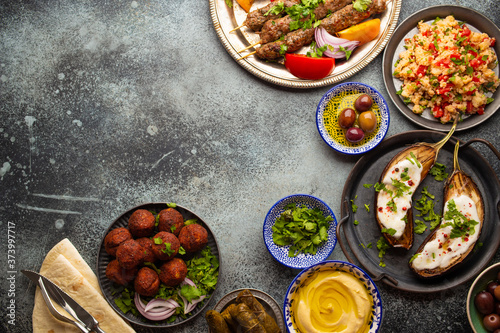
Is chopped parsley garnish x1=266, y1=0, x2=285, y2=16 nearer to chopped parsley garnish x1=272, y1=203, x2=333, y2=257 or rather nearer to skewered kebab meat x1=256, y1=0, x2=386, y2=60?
skewered kebab meat x1=256, y1=0, x2=386, y2=60

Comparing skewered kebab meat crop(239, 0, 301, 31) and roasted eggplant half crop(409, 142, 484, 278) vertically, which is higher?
skewered kebab meat crop(239, 0, 301, 31)

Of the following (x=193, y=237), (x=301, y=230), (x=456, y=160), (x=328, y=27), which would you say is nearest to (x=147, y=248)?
(x=193, y=237)

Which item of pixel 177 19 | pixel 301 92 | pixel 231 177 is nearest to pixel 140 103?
pixel 177 19

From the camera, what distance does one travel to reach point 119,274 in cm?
319

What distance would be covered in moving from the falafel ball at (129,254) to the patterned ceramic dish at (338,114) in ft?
6.34

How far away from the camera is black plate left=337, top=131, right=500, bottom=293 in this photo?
10.8ft

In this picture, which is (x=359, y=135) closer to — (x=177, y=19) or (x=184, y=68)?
(x=184, y=68)

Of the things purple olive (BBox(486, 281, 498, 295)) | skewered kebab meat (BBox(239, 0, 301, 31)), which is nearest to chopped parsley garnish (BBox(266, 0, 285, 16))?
skewered kebab meat (BBox(239, 0, 301, 31))

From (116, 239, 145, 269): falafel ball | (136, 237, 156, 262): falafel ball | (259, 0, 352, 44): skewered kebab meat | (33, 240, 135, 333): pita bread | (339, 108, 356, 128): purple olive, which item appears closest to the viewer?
(116, 239, 145, 269): falafel ball

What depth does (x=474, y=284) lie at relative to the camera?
10.3ft

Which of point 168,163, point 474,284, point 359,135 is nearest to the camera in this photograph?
point 474,284

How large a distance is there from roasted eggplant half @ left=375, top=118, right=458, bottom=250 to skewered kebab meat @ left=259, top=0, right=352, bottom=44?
150 cm

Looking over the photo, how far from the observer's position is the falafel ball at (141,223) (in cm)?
319

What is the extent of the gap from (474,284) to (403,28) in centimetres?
239
